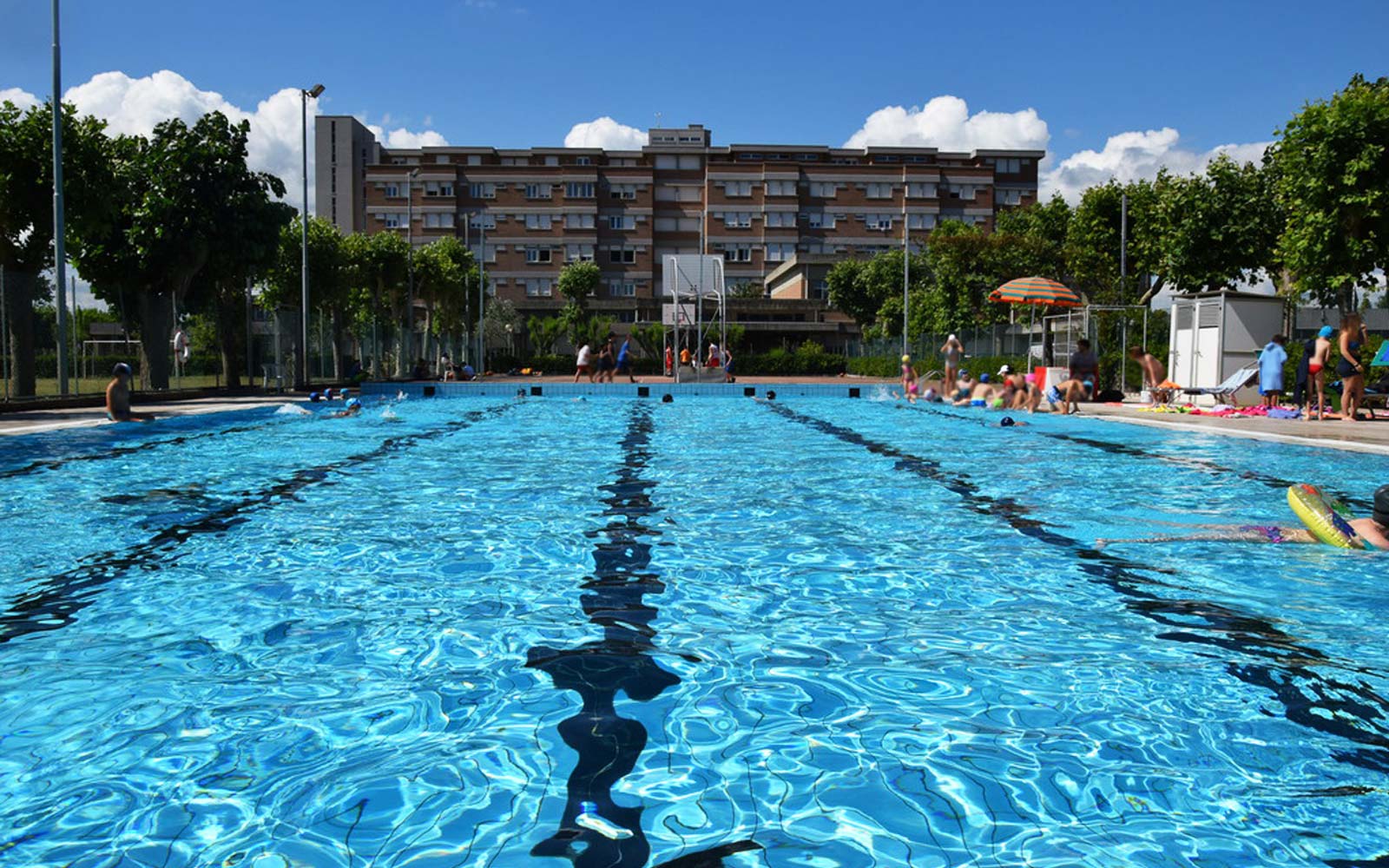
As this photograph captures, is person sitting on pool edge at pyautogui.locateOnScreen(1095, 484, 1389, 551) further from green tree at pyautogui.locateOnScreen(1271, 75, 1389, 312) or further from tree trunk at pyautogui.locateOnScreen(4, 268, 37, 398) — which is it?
tree trunk at pyautogui.locateOnScreen(4, 268, 37, 398)

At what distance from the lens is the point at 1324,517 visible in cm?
721

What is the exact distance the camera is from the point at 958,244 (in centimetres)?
4428

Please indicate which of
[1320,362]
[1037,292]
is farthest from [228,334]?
[1320,362]

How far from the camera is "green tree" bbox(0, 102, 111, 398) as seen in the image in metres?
18.0

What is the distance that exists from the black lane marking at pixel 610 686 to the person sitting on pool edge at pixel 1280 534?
349 centimetres

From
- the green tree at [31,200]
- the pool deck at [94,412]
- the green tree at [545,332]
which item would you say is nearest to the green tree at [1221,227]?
the pool deck at [94,412]

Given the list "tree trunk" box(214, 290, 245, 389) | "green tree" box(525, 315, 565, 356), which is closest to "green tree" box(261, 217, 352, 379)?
"tree trunk" box(214, 290, 245, 389)

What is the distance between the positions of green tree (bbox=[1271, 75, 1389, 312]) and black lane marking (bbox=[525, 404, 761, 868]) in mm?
18590

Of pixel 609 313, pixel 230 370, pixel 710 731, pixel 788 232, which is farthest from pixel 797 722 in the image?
pixel 788 232

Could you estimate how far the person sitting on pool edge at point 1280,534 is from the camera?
22.5ft

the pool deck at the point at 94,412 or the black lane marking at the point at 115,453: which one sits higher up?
the pool deck at the point at 94,412

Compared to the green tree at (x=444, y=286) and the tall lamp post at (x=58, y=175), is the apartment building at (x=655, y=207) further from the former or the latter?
the tall lamp post at (x=58, y=175)

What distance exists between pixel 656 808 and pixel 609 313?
7524cm

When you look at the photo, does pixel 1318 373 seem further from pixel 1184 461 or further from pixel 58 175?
pixel 58 175
